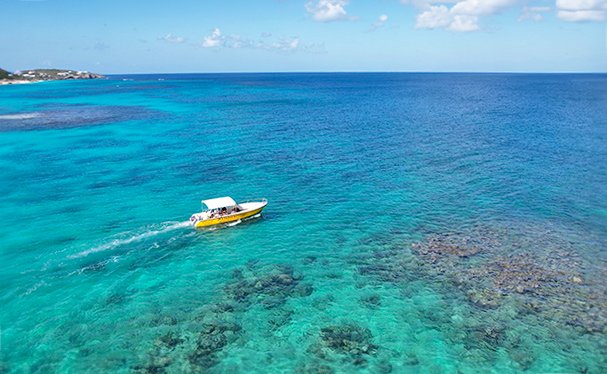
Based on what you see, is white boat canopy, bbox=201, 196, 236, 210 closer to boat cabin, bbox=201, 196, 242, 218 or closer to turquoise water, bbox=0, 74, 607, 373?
boat cabin, bbox=201, 196, 242, 218

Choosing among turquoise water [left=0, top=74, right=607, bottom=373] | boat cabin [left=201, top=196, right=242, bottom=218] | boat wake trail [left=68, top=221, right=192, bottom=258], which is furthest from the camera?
boat cabin [left=201, top=196, right=242, bottom=218]

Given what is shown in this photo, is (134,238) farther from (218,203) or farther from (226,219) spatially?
Answer: (226,219)

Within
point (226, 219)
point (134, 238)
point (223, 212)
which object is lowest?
point (134, 238)

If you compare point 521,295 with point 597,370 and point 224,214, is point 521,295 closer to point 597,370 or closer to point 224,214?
point 597,370

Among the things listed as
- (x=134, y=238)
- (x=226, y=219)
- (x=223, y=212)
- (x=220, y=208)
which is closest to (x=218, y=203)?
(x=220, y=208)

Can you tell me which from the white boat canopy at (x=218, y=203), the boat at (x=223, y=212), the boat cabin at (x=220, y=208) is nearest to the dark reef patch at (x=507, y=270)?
the boat at (x=223, y=212)

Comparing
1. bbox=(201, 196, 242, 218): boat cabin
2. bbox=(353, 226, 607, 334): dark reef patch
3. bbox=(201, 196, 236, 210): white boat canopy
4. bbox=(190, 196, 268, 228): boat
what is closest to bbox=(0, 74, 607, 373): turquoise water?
bbox=(353, 226, 607, 334): dark reef patch
